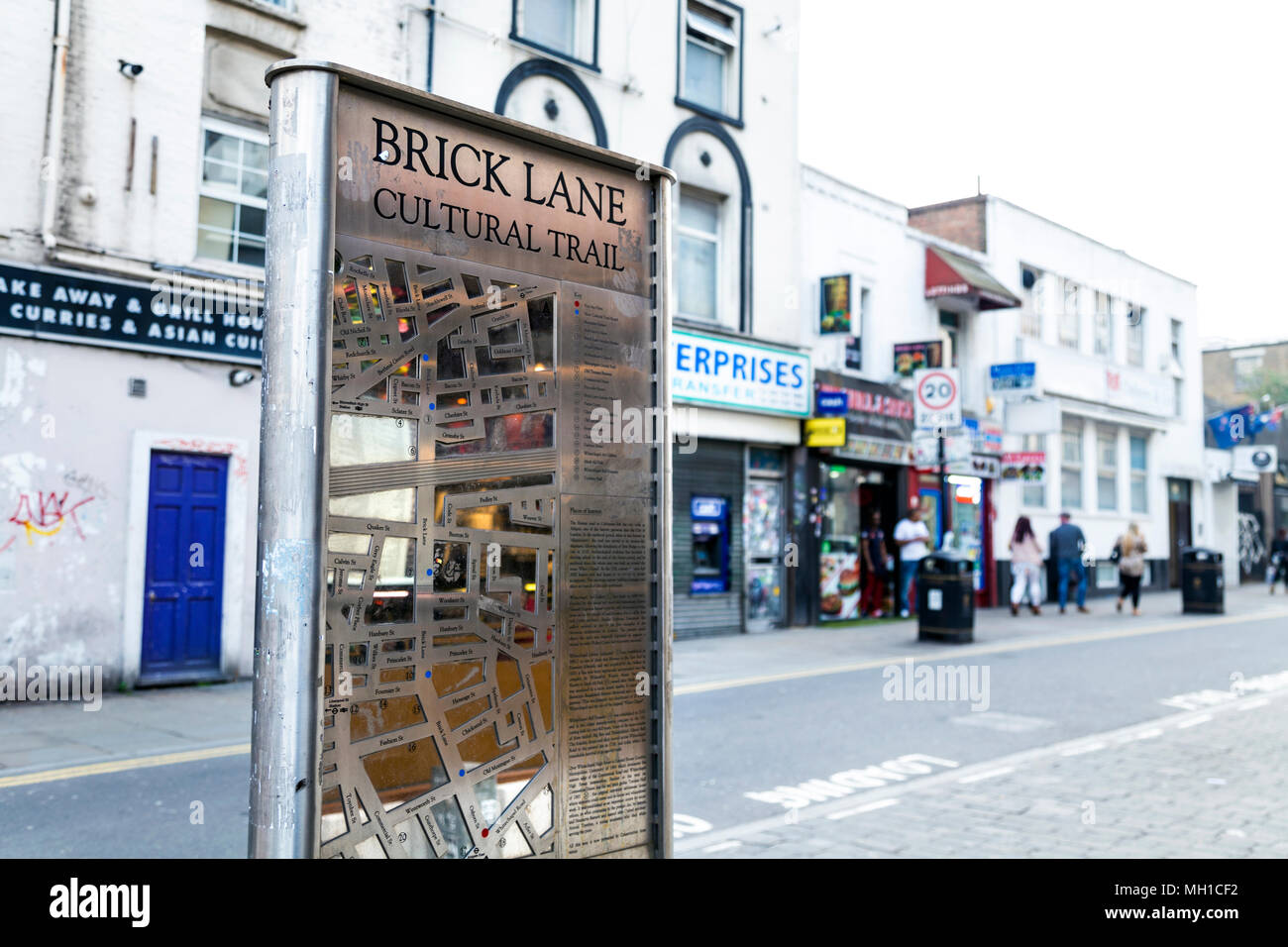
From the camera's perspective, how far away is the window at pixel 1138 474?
2953 cm

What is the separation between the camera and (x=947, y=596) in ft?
51.4

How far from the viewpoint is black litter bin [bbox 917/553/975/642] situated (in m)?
15.5

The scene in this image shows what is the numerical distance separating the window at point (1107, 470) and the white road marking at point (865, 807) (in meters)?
23.4

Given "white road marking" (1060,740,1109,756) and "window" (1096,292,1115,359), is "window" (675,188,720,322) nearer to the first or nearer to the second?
"white road marking" (1060,740,1109,756)

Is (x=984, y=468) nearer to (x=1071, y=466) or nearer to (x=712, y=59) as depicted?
(x=1071, y=466)

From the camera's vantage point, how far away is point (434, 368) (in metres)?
2.77

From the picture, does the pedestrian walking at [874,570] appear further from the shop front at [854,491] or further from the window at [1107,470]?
the window at [1107,470]

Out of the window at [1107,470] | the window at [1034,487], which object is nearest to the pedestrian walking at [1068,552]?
the window at [1034,487]

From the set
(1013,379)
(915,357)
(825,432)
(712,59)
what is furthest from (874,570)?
(712,59)

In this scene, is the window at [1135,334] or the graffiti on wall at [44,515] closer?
the graffiti on wall at [44,515]

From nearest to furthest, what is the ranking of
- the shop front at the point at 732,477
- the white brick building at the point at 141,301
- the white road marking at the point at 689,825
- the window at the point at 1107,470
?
1. the white road marking at the point at 689,825
2. the white brick building at the point at 141,301
3. the shop front at the point at 732,477
4. the window at the point at 1107,470

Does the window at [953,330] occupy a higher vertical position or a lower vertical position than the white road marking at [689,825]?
higher

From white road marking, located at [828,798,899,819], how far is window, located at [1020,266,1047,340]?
810 inches
